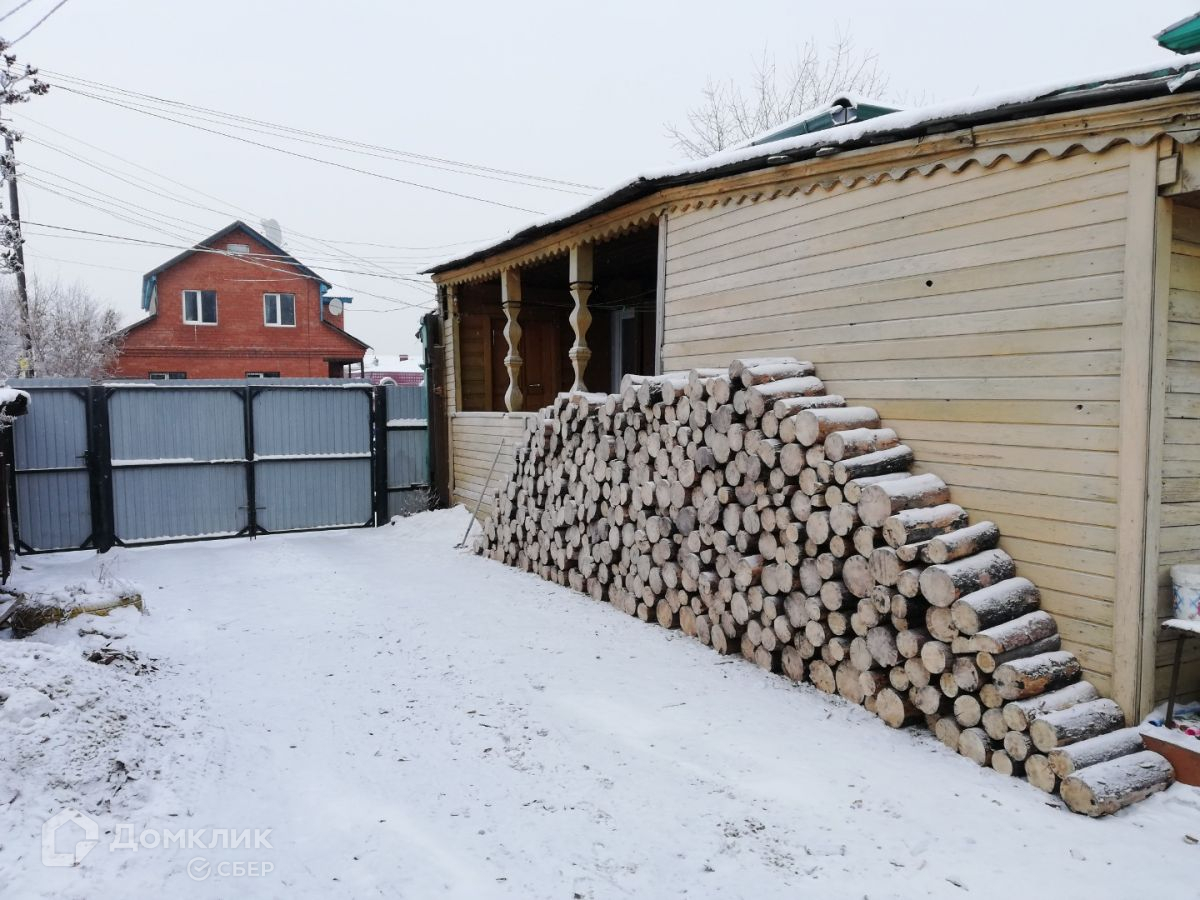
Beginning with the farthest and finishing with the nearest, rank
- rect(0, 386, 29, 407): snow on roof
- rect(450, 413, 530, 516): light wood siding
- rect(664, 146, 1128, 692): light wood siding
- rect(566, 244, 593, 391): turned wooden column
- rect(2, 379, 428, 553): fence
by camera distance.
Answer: rect(450, 413, 530, 516): light wood siding
rect(2, 379, 428, 553): fence
rect(566, 244, 593, 391): turned wooden column
rect(0, 386, 29, 407): snow on roof
rect(664, 146, 1128, 692): light wood siding

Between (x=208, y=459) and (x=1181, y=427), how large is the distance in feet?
32.6

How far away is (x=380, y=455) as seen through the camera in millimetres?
10797

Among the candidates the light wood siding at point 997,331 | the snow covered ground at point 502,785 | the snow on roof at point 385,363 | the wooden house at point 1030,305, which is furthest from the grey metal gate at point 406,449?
the snow on roof at point 385,363

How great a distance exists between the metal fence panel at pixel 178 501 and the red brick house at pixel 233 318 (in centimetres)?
1796

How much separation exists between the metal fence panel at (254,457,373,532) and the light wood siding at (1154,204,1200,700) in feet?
30.8

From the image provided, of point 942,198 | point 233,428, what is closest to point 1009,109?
point 942,198

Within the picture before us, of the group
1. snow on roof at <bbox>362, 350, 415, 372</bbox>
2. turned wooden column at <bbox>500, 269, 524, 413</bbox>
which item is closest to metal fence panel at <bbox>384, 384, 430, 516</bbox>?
turned wooden column at <bbox>500, 269, 524, 413</bbox>

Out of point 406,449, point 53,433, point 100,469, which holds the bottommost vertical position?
point 100,469

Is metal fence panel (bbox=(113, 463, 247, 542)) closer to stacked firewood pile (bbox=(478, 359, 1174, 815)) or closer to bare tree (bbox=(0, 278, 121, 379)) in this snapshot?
stacked firewood pile (bbox=(478, 359, 1174, 815))

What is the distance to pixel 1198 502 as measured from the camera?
3.71 m

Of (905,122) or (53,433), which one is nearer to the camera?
(905,122)

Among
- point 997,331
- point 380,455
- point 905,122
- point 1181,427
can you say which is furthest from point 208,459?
point 1181,427

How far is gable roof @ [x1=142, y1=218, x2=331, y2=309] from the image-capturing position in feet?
82.9

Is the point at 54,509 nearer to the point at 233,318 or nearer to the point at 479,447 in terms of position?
the point at 479,447
